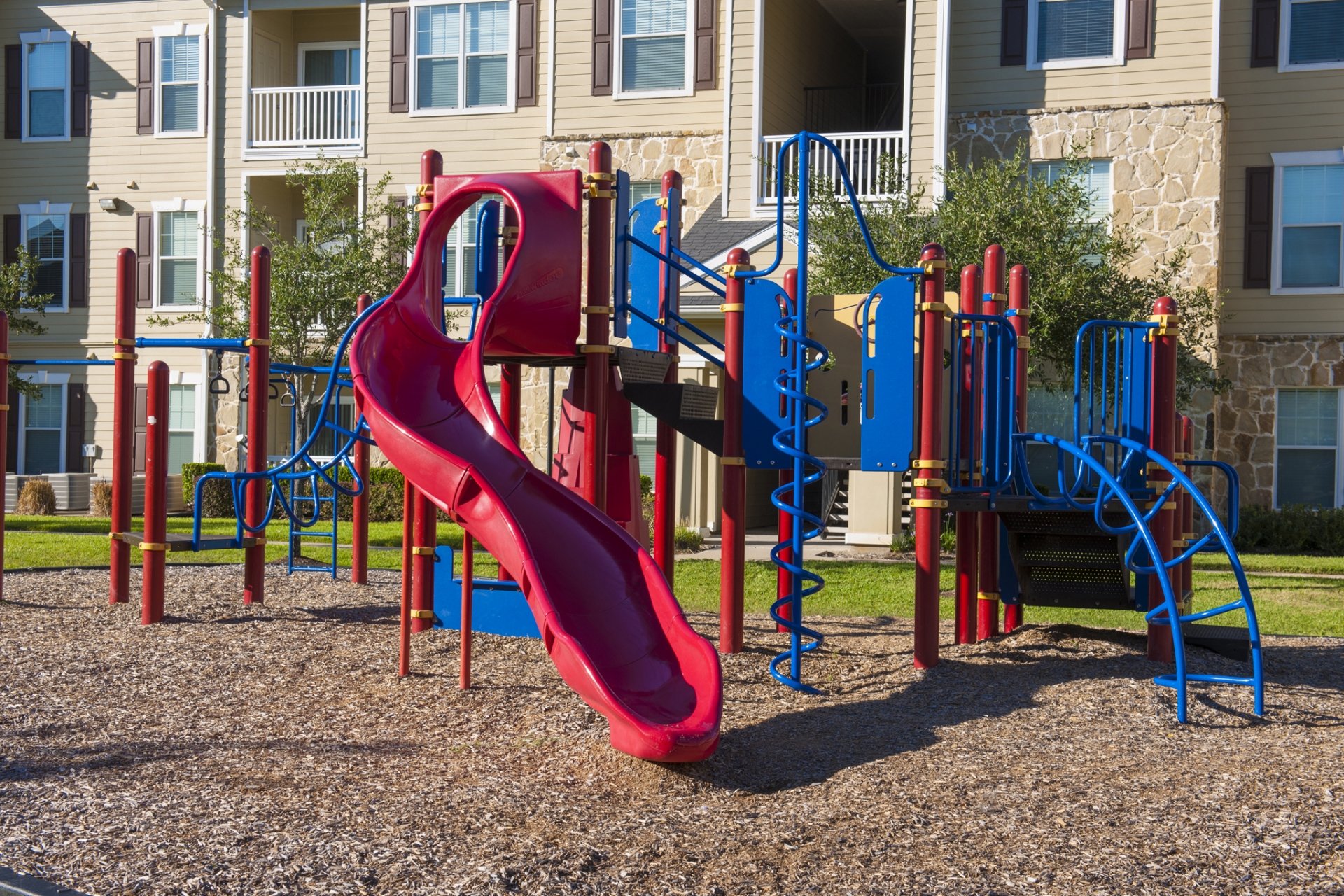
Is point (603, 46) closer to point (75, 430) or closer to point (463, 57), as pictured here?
point (463, 57)

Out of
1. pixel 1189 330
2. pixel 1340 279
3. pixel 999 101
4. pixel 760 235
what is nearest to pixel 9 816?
pixel 760 235

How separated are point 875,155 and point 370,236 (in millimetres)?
8746

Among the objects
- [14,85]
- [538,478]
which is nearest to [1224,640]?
[538,478]

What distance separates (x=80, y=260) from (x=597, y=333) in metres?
20.8

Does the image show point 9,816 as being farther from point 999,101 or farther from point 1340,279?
point 1340,279

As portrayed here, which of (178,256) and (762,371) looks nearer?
(762,371)

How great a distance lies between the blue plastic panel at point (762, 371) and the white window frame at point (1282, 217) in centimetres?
1469

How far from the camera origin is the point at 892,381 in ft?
24.9

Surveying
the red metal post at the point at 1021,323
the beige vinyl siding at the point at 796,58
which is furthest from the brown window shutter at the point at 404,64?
the red metal post at the point at 1021,323

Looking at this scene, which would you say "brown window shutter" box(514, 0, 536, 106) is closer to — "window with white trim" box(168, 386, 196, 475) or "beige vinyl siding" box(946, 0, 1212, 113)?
"beige vinyl siding" box(946, 0, 1212, 113)

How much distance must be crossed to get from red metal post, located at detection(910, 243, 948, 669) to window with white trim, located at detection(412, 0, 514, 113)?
16.4m

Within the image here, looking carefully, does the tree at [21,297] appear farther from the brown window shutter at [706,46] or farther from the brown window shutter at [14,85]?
the brown window shutter at [706,46]

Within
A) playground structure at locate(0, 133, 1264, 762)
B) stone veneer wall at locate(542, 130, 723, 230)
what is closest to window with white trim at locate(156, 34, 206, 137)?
stone veneer wall at locate(542, 130, 723, 230)

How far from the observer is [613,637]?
6.13 meters
